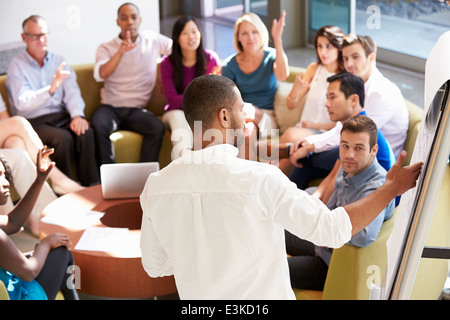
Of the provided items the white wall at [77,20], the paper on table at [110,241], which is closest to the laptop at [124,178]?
the paper on table at [110,241]

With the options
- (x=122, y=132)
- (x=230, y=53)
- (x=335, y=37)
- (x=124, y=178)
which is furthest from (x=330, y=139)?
(x=230, y=53)

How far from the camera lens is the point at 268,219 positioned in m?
1.81

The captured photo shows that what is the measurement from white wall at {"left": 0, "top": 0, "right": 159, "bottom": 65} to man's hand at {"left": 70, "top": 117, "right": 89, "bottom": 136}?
1.77 m

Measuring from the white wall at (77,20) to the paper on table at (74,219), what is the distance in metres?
3.03

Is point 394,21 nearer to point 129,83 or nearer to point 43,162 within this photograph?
point 129,83

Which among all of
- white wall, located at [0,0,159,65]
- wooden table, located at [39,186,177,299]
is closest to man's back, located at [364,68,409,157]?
wooden table, located at [39,186,177,299]

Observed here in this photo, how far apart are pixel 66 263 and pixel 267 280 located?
159 cm

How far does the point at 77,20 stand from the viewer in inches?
262

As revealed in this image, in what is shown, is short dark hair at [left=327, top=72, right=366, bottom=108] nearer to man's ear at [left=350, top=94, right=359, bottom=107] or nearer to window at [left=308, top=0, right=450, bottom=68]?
man's ear at [left=350, top=94, right=359, bottom=107]

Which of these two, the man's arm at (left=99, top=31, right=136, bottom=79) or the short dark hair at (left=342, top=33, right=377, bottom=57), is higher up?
the short dark hair at (left=342, top=33, right=377, bottom=57)

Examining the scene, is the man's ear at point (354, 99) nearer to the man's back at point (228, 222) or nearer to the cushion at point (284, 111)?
the cushion at point (284, 111)

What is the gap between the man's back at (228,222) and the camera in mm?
1768

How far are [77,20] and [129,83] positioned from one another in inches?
70.3

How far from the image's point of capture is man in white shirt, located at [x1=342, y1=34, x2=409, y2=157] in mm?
3961
